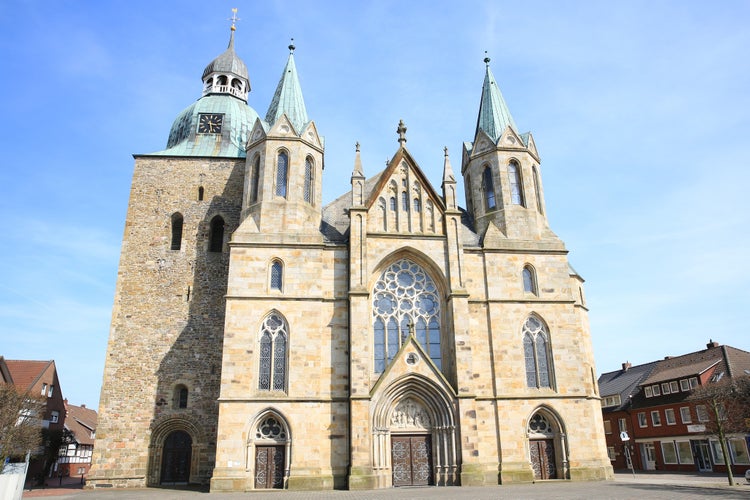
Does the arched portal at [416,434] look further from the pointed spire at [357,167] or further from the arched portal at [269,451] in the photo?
the pointed spire at [357,167]

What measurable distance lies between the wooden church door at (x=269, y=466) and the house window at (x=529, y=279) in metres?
12.7

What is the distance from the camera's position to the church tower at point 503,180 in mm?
27250

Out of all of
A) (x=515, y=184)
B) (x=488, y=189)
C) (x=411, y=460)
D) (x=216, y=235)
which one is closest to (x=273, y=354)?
(x=411, y=460)

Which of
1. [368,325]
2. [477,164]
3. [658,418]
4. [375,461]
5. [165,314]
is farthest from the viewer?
Result: [658,418]

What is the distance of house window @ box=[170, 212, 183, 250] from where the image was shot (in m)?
28.9

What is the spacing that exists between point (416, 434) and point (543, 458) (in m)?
5.53

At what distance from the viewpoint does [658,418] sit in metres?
40.0

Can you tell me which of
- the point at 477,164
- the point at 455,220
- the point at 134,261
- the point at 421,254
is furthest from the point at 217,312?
the point at 477,164

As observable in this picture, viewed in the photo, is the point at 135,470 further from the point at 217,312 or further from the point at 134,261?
the point at 134,261

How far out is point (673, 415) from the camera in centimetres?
3869

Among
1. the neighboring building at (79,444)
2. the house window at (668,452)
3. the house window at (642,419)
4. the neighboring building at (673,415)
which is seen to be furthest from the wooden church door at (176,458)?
the house window at (642,419)

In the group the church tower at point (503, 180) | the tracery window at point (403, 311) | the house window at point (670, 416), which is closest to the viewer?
the tracery window at point (403, 311)

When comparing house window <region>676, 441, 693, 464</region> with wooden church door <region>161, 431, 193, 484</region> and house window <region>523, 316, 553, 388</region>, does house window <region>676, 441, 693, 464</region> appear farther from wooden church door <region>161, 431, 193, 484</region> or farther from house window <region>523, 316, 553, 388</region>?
wooden church door <region>161, 431, 193, 484</region>

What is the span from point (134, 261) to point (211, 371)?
6.79 meters
